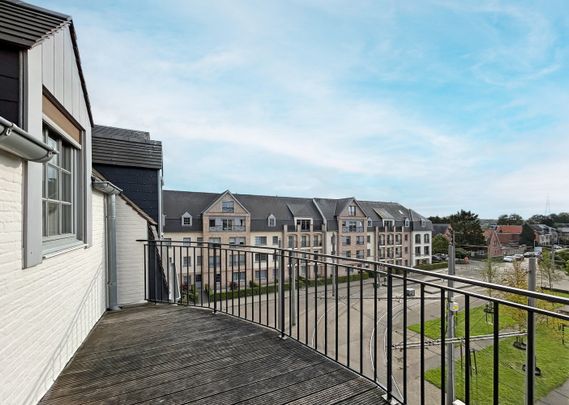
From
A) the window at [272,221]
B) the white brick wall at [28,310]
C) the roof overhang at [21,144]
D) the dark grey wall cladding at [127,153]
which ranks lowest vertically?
the window at [272,221]

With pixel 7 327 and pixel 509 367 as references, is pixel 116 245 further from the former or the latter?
pixel 509 367

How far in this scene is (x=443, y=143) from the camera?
20.2 meters

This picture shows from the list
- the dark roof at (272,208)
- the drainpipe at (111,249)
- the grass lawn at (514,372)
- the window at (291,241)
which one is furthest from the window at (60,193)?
the window at (291,241)

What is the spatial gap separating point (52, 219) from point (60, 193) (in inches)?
13.6

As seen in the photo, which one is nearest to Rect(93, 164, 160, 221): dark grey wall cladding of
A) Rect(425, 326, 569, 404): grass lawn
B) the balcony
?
the balcony

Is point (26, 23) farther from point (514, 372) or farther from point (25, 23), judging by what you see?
point (514, 372)

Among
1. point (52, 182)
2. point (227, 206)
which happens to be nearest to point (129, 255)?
point (52, 182)

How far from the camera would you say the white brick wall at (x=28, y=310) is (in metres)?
1.57

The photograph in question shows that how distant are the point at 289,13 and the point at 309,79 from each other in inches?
104

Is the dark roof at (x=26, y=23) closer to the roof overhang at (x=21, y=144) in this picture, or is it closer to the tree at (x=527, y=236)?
the roof overhang at (x=21, y=144)

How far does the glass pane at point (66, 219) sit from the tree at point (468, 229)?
158 ft

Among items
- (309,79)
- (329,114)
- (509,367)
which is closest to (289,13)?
(309,79)

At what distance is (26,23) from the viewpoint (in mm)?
2016

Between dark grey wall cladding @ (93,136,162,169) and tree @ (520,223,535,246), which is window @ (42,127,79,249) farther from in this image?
tree @ (520,223,535,246)
